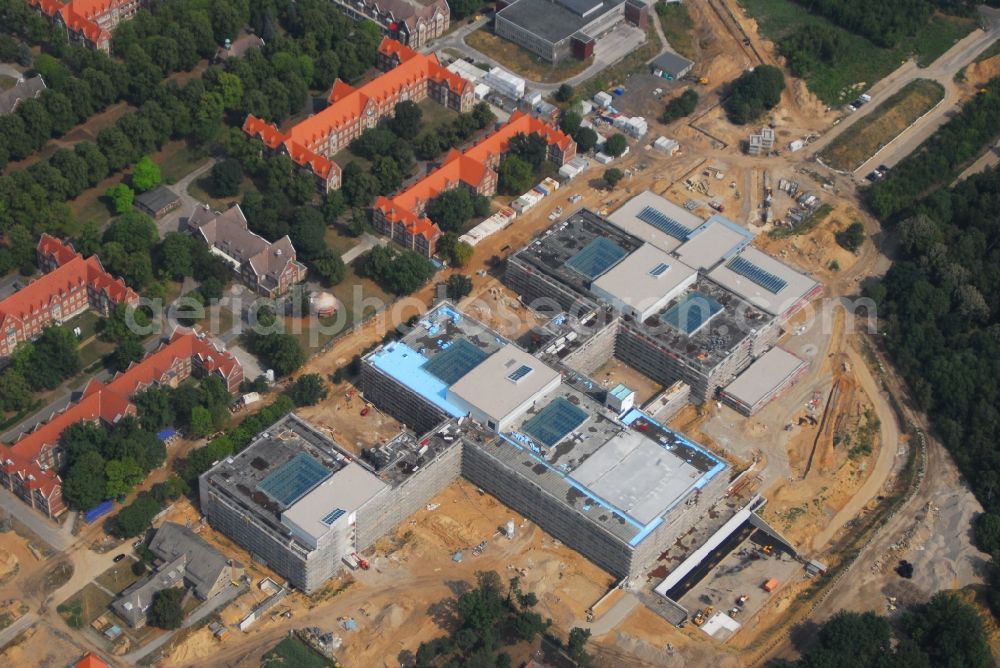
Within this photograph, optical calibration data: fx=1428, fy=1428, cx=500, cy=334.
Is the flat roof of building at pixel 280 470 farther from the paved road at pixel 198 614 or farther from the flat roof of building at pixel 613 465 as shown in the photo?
the flat roof of building at pixel 613 465

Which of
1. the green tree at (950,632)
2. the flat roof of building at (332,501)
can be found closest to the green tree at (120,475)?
the flat roof of building at (332,501)

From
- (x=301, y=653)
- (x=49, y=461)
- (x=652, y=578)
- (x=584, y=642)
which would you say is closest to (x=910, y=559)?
(x=652, y=578)

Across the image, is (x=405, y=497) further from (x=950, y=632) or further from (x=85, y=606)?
(x=950, y=632)

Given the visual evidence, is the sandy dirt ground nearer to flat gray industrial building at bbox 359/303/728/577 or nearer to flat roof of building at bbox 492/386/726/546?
flat gray industrial building at bbox 359/303/728/577

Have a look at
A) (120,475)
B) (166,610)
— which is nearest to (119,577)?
(166,610)

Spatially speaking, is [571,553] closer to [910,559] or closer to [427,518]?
[427,518]
